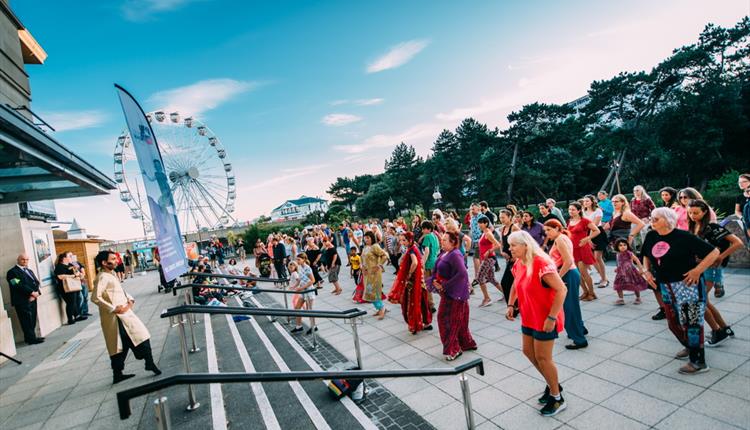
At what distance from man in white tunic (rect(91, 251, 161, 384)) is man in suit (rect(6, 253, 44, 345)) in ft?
17.6

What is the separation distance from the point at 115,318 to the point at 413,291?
15.2 ft

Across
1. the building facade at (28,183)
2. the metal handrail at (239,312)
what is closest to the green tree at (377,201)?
the building facade at (28,183)

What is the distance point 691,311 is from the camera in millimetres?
3766

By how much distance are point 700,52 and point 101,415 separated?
4566 centimetres

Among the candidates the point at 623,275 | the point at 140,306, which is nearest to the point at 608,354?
the point at 623,275

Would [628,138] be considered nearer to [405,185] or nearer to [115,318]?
[405,185]

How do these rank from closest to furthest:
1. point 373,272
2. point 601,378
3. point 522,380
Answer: point 601,378
point 522,380
point 373,272

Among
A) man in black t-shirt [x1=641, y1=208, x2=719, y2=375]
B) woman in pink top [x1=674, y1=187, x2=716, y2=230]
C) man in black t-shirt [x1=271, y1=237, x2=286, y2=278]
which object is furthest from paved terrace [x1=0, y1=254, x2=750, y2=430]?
man in black t-shirt [x1=271, y1=237, x2=286, y2=278]

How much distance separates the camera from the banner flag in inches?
187

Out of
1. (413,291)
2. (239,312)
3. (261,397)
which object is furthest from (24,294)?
(413,291)

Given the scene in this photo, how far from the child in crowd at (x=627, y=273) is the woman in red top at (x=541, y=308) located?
12.1ft

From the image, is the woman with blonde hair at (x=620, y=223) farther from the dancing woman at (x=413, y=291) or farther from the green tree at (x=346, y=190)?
the green tree at (x=346, y=190)

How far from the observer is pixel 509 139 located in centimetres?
4256

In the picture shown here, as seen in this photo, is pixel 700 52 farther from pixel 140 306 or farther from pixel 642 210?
pixel 140 306
